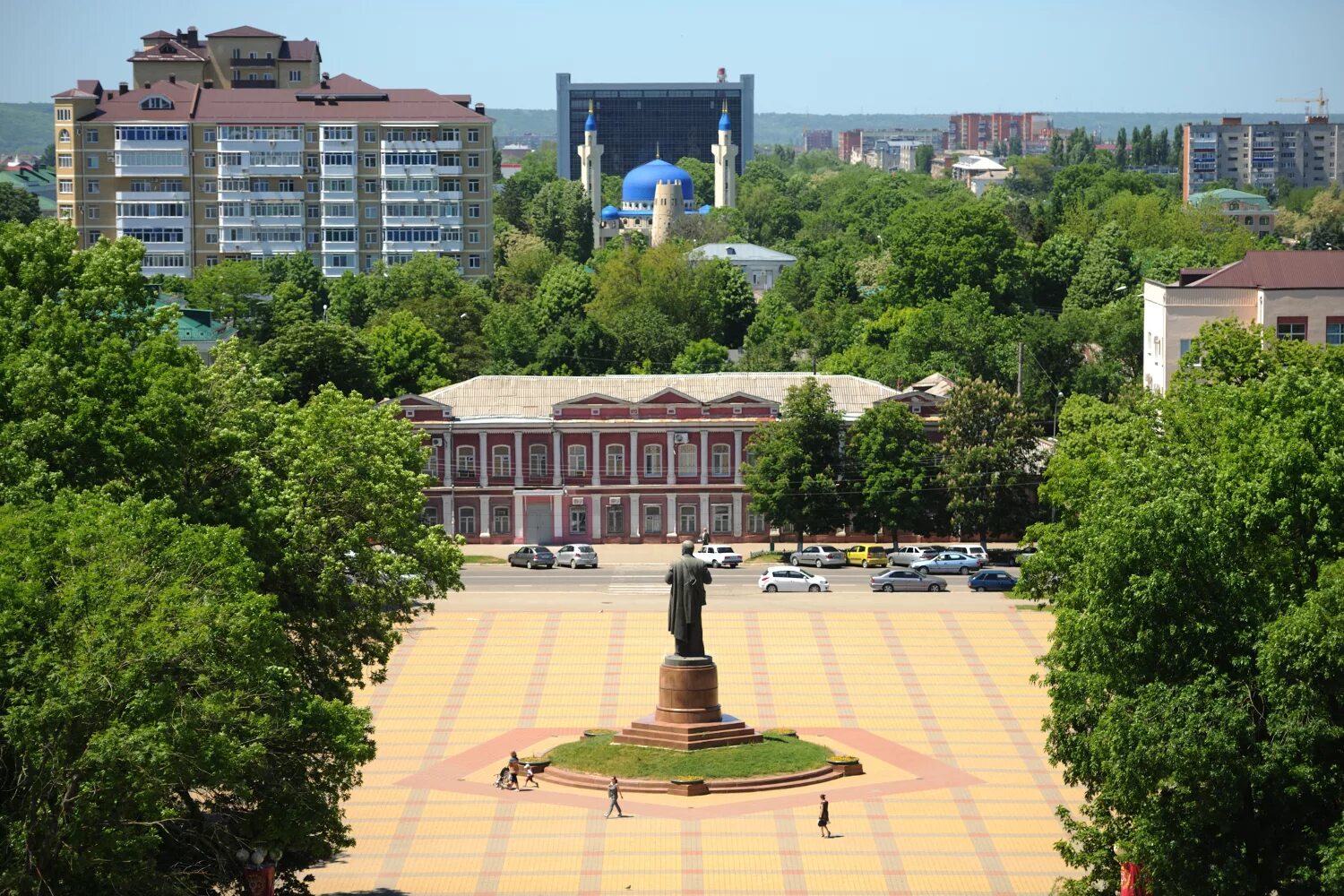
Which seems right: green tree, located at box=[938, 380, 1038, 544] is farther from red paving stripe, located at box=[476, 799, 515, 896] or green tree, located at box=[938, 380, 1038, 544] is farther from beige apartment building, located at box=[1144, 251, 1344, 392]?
red paving stripe, located at box=[476, 799, 515, 896]

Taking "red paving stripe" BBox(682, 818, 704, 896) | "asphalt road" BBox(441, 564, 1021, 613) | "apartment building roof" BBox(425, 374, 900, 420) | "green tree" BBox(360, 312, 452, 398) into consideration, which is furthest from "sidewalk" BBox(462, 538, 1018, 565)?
"red paving stripe" BBox(682, 818, 704, 896)

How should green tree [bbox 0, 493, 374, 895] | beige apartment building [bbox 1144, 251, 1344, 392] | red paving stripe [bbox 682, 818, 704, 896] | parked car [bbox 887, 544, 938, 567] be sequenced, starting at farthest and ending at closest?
beige apartment building [bbox 1144, 251, 1344, 392]
parked car [bbox 887, 544, 938, 567]
red paving stripe [bbox 682, 818, 704, 896]
green tree [bbox 0, 493, 374, 895]

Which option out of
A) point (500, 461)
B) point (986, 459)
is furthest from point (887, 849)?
point (500, 461)

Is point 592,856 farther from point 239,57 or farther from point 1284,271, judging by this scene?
point 239,57

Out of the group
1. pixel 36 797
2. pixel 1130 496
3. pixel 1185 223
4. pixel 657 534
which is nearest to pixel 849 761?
pixel 1130 496

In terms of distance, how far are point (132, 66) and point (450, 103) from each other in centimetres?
2918

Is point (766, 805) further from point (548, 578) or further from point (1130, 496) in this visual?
point (548, 578)

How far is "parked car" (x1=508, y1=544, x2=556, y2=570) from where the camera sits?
80.7 meters

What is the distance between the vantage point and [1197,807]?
35.2m

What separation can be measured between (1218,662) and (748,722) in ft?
65.2

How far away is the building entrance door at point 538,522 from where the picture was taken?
8688 centimetres

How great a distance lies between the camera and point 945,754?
173 ft

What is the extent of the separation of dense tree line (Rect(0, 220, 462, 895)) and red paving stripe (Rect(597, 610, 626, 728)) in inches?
424

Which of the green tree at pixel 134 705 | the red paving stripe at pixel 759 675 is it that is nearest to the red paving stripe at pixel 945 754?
the red paving stripe at pixel 759 675
